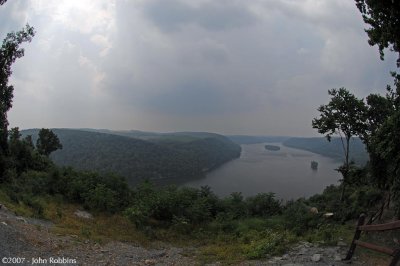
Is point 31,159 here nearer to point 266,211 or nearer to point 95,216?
point 95,216

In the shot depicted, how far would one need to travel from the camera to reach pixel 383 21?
915 centimetres

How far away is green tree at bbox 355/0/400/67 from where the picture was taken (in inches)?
339

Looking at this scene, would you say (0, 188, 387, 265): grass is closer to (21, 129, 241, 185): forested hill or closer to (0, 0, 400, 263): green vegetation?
(0, 0, 400, 263): green vegetation

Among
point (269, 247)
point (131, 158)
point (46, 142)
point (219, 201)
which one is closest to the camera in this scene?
point (269, 247)

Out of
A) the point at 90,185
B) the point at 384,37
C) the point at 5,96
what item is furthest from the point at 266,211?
the point at 5,96

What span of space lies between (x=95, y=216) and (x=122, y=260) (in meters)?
7.14

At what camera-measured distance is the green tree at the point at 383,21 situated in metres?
8.61

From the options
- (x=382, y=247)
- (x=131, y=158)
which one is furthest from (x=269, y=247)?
(x=131, y=158)

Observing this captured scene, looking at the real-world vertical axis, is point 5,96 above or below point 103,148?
above

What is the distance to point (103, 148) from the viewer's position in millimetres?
101312

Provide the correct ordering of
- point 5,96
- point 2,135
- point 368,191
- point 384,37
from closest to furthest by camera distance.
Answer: point 384,37
point 368,191
point 2,135
point 5,96

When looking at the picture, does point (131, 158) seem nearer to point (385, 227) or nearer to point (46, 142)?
point (46, 142)

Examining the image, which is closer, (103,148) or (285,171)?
(103,148)

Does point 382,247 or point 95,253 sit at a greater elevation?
point 382,247
